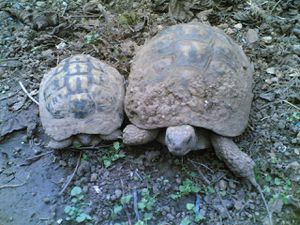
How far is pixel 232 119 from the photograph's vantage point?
2.81 m

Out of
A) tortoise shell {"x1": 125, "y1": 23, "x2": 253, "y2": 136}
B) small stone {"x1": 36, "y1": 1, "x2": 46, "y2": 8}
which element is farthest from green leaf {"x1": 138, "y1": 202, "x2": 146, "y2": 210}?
small stone {"x1": 36, "y1": 1, "x2": 46, "y2": 8}

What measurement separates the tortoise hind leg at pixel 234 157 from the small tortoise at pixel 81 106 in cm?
72

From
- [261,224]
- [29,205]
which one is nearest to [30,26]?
[29,205]

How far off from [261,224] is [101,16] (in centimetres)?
249

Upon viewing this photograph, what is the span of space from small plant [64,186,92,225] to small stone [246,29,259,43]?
2026 millimetres

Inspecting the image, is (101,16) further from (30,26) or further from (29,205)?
(29,205)

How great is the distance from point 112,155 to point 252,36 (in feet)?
5.71

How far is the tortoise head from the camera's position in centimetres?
264

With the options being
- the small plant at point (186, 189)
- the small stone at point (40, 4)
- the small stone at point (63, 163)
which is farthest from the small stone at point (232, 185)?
the small stone at point (40, 4)

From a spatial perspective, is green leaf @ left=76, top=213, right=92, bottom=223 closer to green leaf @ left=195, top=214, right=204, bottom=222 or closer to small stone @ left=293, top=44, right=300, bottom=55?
green leaf @ left=195, top=214, right=204, bottom=222

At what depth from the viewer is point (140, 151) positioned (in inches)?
119

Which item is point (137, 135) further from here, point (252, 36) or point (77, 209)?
point (252, 36)

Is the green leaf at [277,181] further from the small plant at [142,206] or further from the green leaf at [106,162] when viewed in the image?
the green leaf at [106,162]

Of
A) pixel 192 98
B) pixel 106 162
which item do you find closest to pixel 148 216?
A: pixel 106 162
